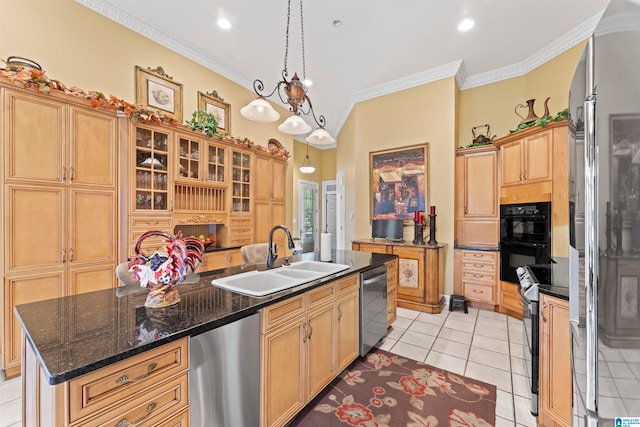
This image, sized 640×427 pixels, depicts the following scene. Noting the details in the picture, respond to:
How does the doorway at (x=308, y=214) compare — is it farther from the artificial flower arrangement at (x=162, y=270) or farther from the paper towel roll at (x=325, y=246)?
the artificial flower arrangement at (x=162, y=270)

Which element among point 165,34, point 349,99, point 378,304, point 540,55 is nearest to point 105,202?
point 165,34

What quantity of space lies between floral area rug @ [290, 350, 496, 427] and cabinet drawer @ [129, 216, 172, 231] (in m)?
2.55

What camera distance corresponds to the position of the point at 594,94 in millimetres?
820

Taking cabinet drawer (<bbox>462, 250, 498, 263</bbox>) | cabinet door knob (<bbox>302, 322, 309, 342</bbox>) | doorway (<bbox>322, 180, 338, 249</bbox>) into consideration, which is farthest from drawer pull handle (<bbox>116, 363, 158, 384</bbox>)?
doorway (<bbox>322, 180, 338, 249</bbox>)

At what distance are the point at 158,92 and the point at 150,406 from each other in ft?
11.8

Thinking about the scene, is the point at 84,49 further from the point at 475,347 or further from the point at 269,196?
the point at 475,347

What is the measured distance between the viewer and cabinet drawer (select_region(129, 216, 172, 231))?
2.89m

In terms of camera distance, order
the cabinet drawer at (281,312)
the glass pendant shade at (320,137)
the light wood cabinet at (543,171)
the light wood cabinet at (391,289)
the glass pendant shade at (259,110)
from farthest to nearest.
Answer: the light wood cabinet at (543,171) < the light wood cabinet at (391,289) < the glass pendant shade at (320,137) < the glass pendant shade at (259,110) < the cabinet drawer at (281,312)

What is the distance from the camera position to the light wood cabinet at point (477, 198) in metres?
3.84

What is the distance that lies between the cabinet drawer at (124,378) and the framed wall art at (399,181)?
12.9ft

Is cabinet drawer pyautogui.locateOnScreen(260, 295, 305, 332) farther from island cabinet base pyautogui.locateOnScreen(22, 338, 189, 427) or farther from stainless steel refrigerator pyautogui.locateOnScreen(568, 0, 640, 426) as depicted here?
stainless steel refrigerator pyautogui.locateOnScreen(568, 0, 640, 426)

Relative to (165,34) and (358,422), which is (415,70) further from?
(358,422)

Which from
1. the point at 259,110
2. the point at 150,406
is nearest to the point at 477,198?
the point at 259,110

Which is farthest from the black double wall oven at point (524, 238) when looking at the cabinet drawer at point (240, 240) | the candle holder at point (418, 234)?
the cabinet drawer at point (240, 240)
